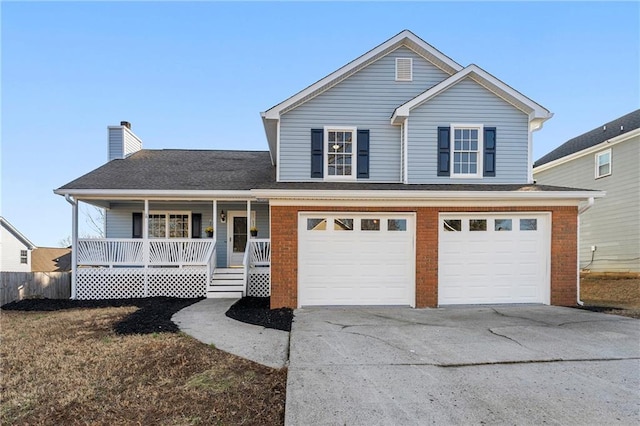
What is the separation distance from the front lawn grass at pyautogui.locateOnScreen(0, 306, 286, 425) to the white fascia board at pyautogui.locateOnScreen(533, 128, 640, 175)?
1645 centimetres

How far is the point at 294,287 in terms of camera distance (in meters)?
8.04

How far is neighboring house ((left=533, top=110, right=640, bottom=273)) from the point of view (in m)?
13.5

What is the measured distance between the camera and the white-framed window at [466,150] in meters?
9.96

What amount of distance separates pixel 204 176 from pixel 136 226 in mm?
3594

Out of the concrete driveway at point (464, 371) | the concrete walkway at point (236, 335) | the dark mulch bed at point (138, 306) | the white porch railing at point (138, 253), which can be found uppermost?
the white porch railing at point (138, 253)

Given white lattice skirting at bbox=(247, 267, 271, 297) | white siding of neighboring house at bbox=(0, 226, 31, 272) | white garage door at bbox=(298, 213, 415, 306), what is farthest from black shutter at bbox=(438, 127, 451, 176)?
white siding of neighboring house at bbox=(0, 226, 31, 272)

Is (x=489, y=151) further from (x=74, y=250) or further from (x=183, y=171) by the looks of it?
(x=74, y=250)

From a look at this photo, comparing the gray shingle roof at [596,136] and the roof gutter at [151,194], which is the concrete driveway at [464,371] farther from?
the gray shingle roof at [596,136]

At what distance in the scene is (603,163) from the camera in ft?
49.1

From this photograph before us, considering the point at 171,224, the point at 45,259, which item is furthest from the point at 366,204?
the point at 45,259

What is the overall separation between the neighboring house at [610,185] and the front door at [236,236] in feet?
49.3

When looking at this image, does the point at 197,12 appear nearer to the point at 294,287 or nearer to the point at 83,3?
the point at 83,3

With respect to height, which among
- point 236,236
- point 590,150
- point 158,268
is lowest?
point 158,268

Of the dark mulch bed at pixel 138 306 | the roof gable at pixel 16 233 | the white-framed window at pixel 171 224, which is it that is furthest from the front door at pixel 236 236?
the roof gable at pixel 16 233
